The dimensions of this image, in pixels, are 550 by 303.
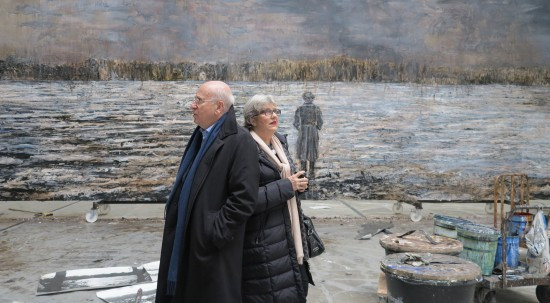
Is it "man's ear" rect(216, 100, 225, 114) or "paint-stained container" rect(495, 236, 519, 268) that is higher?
"man's ear" rect(216, 100, 225, 114)

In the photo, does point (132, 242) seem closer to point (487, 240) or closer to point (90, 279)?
point (90, 279)

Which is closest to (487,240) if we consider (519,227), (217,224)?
(519,227)

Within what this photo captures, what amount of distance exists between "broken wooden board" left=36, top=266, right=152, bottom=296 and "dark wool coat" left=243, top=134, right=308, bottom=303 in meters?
2.85

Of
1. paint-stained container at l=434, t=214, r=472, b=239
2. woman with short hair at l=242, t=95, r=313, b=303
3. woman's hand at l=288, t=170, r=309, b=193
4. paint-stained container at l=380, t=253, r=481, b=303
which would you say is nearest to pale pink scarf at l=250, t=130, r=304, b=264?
woman with short hair at l=242, t=95, r=313, b=303

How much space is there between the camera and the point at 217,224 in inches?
110

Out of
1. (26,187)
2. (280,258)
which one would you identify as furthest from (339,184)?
(280,258)

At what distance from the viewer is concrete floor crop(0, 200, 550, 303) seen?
5367 millimetres

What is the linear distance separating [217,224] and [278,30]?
28.2 feet

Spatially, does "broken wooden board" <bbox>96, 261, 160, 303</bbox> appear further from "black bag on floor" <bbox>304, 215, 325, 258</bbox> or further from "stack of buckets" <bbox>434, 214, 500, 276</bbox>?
"stack of buckets" <bbox>434, 214, 500, 276</bbox>

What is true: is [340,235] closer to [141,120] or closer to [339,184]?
[339,184]

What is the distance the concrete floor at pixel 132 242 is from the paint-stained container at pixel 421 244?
64 cm

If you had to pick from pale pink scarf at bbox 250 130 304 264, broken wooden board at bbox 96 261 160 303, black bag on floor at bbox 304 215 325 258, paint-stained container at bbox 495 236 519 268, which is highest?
pale pink scarf at bbox 250 130 304 264

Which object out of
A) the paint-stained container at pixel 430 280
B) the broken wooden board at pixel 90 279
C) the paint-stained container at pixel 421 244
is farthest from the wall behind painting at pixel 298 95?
the paint-stained container at pixel 430 280

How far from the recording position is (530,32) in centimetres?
1135
